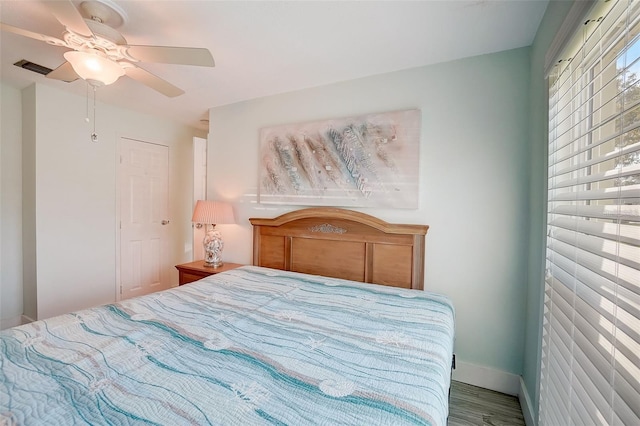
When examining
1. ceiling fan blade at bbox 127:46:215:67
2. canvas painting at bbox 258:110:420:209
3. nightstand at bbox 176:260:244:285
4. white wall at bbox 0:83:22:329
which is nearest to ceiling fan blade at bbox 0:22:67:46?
ceiling fan blade at bbox 127:46:215:67

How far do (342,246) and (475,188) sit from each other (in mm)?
1129

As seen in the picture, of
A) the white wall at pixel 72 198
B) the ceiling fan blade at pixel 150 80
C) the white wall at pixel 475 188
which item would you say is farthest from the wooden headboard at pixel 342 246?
the white wall at pixel 72 198

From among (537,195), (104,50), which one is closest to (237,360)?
(104,50)

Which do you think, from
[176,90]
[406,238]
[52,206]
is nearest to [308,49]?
[176,90]

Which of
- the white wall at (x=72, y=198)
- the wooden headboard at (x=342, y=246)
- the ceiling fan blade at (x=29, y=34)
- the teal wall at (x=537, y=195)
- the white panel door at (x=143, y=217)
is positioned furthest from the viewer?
the white panel door at (x=143, y=217)

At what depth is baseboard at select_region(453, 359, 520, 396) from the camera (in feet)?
6.34

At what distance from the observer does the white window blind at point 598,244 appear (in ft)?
2.43

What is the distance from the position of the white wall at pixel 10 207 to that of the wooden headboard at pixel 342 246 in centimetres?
238

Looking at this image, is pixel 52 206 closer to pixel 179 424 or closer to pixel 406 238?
pixel 179 424

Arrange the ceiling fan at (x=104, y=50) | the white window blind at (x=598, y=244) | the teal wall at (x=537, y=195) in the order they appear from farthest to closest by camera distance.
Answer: the teal wall at (x=537, y=195) → the ceiling fan at (x=104, y=50) → the white window blind at (x=598, y=244)

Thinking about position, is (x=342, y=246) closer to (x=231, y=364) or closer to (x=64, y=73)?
(x=231, y=364)

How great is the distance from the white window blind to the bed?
434 millimetres

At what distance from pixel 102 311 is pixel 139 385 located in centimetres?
84

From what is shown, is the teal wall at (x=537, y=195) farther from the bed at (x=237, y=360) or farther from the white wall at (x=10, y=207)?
the white wall at (x=10, y=207)
